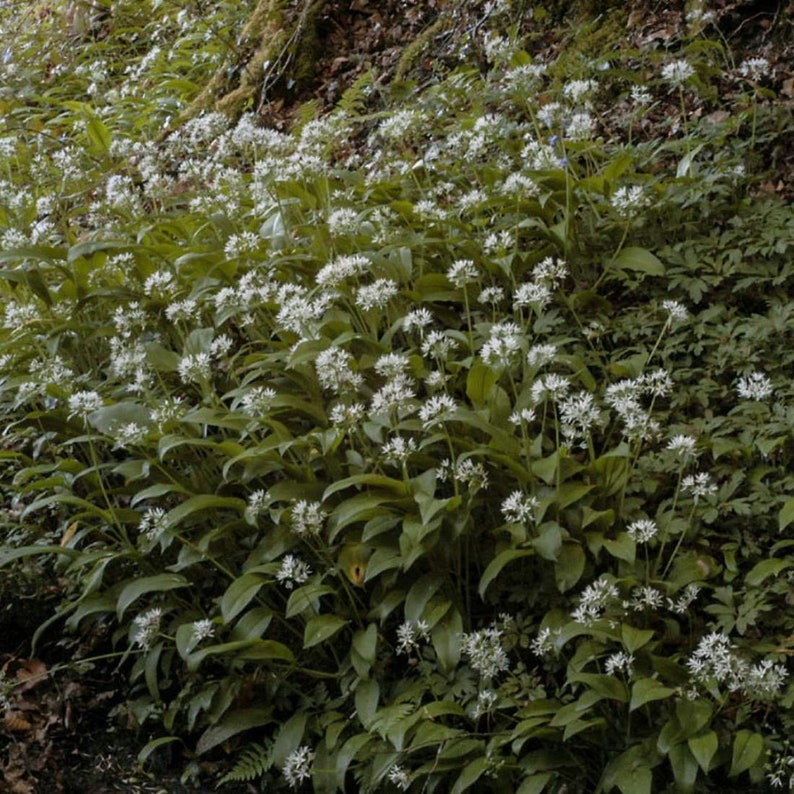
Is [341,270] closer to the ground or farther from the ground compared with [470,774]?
farther from the ground

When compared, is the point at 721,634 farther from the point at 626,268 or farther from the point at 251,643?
the point at 626,268

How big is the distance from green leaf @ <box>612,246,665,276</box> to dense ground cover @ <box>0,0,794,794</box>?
23mm

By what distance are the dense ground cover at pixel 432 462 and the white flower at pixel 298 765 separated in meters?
0.01

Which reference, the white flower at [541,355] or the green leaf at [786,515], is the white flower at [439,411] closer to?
the white flower at [541,355]

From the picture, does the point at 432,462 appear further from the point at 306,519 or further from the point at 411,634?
the point at 411,634

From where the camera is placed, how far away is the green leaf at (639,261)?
3.81 m

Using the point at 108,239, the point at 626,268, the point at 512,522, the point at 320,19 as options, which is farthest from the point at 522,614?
the point at 320,19

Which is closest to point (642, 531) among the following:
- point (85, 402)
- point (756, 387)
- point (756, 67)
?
point (756, 387)

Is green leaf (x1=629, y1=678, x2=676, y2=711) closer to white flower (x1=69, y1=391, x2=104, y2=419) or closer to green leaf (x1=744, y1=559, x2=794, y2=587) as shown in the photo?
green leaf (x1=744, y1=559, x2=794, y2=587)

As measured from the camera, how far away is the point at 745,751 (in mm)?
2541

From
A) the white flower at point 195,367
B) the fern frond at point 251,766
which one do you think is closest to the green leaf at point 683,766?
the fern frond at point 251,766

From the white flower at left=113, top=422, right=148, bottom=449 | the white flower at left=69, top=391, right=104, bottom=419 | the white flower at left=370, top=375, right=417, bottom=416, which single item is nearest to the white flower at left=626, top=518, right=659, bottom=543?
the white flower at left=370, top=375, right=417, bottom=416

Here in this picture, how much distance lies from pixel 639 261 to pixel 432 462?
4.05ft

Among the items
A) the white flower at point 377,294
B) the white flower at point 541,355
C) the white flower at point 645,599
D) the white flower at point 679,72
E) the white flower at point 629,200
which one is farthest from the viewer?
the white flower at point 679,72
